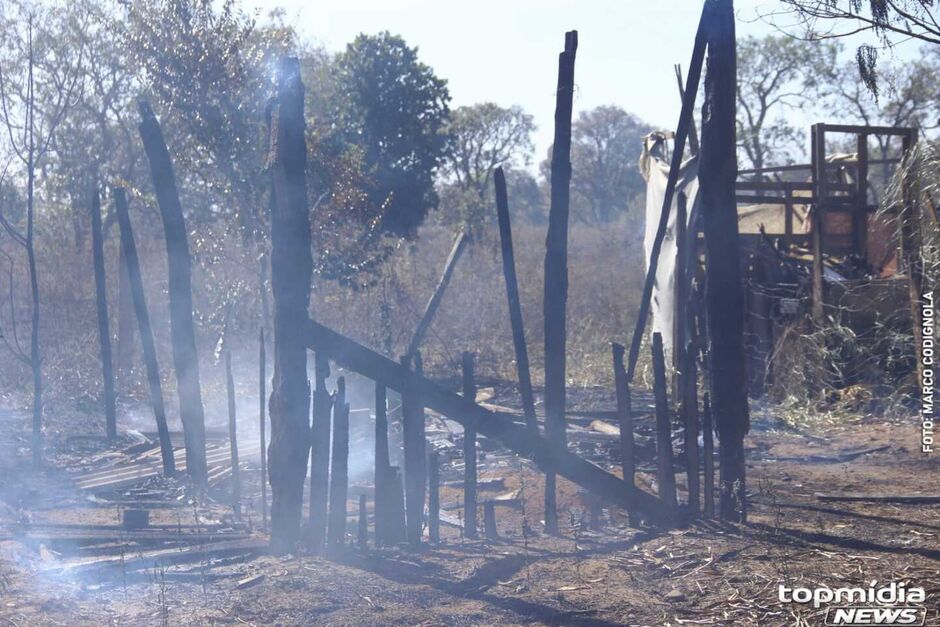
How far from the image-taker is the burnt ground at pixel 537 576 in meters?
4.70

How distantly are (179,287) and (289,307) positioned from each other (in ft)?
8.07

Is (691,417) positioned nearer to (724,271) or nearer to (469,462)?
(724,271)

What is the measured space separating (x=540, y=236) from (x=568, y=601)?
2303 cm

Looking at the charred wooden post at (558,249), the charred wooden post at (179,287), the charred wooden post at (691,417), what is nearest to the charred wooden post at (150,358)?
the charred wooden post at (179,287)

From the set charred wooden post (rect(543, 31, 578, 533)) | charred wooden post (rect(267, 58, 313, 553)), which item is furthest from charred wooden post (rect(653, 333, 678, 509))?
charred wooden post (rect(267, 58, 313, 553))

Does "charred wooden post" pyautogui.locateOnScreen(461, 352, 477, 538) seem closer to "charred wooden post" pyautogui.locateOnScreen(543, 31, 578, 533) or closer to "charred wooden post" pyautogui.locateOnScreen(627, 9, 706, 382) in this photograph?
"charred wooden post" pyautogui.locateOnScreen(543, 31, 578, 533)

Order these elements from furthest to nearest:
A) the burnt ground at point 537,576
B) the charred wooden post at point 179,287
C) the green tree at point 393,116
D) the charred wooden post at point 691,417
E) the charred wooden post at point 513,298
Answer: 1. the green tree at point 393,116
2. the charred wooden post at point 179,287
3. the charred wooden post at point 513,298
4. the charred wooden post at point 691,417
5. the burnt ground at point 537,576

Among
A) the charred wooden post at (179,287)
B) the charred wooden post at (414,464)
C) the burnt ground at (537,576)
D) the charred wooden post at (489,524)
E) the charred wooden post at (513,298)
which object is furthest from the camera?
the charred wooden post at (179,287)

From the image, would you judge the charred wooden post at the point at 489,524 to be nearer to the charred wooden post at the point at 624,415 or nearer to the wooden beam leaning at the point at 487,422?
the wooden beam leaning at the point at 487,422

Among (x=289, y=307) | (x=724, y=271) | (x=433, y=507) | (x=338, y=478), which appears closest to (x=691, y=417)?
(x=724, y=271)

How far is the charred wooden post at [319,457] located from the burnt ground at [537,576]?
18 centimetres

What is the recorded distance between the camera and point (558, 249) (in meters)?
6.41

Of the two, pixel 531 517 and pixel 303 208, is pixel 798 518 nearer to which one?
pixel 531 517

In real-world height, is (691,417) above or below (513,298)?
below
